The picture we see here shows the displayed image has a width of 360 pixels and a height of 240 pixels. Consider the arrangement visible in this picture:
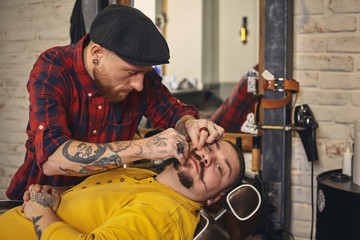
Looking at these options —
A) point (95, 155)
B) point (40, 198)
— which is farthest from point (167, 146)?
point (40, 198)

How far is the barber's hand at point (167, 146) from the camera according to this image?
55.7 inches

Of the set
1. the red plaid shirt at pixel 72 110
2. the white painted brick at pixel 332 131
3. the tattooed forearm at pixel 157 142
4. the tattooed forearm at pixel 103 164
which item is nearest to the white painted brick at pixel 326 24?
the white painted brick at pixel 332 131

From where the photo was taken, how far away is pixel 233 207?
159 cm

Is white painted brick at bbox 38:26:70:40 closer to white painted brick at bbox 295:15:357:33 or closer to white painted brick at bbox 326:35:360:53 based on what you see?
white painted brick at bbox 295:15:357:33

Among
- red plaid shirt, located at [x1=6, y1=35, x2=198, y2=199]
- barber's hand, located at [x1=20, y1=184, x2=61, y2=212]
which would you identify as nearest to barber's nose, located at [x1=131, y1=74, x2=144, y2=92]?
red plaid shirt, located at [x1=6, y1=35, x2=198, y2=199]

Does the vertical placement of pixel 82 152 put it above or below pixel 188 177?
above

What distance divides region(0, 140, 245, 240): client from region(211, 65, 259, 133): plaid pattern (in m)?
0.84

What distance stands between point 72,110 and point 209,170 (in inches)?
25.7

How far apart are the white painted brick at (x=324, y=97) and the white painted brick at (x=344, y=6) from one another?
0.48 m

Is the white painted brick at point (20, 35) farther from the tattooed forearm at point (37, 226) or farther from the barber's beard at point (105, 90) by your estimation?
the tattooed forearm at point (37, 226)

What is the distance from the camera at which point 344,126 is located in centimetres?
241

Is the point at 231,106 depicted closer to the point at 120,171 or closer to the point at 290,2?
the point at 290,2

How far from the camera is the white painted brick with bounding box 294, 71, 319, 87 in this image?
7.99ft

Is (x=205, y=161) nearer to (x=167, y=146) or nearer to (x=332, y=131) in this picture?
(x=167, y=146)
